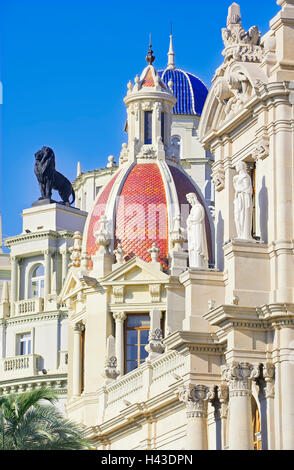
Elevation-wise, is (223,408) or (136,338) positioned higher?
(136,338)

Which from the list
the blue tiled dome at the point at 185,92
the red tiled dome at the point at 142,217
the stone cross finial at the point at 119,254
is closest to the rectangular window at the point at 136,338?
the stone cross finial at the point at 119,254

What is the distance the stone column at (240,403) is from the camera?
46469mm

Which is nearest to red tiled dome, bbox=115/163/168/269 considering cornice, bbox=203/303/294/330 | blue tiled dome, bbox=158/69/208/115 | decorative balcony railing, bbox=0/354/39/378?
decorative balcony railing, bbox=0/354/39/378

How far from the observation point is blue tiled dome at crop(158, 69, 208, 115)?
100562 mm

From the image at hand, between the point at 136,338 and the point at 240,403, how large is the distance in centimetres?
2033

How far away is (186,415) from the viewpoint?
166ft

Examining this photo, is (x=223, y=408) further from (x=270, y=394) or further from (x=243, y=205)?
(x=243, y=205)

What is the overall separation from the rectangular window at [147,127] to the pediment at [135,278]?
20.6ft

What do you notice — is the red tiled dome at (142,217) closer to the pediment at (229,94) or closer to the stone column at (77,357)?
the stone column at (77,357)

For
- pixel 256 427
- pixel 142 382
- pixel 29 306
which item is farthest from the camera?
pixel 29 306

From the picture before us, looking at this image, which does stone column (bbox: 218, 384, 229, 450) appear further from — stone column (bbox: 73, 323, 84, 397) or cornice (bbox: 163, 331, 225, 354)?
stone column (bbox: 73, 323, 84, 397)

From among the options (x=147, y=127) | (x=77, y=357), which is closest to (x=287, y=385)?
(x=77, y=357)

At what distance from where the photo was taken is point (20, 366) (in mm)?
84250

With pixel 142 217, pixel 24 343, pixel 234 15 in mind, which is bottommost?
pixel 24 343
